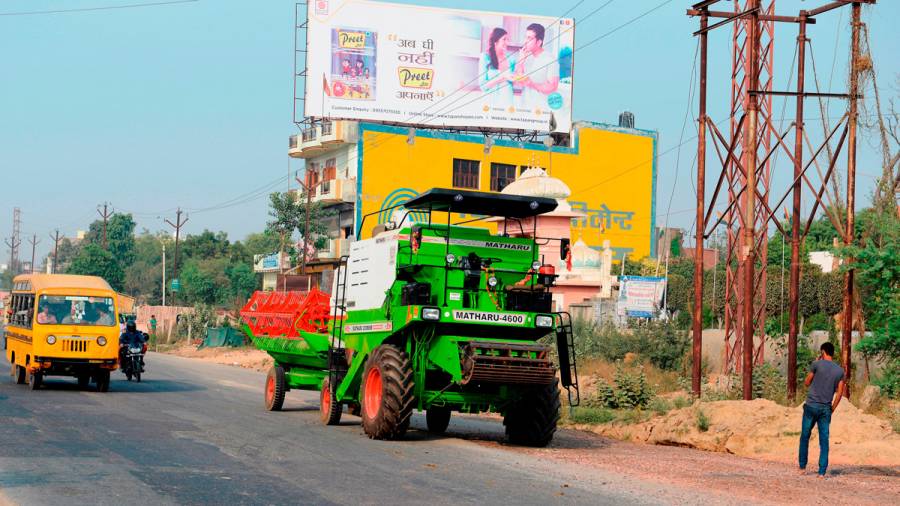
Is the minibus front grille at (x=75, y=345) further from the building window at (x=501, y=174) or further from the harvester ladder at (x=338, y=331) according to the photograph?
the building window at (x=501, y=174)

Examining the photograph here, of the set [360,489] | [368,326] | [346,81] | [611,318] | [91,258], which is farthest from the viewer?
[91,258]

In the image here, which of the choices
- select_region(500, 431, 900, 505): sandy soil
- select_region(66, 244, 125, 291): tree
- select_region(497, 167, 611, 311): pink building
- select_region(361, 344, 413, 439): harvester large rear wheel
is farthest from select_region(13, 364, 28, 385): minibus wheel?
select_region(66, 244, 125, 291): tree

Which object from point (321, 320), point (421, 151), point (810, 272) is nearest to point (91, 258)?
point (421, 151)

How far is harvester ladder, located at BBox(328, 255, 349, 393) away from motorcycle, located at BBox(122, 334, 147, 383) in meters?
12.1

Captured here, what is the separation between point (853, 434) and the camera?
1688cm

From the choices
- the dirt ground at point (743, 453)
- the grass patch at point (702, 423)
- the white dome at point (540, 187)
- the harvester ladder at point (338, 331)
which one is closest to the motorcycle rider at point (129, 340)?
the harvester ladder at point (338, 331)

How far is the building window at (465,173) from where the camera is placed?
7306cm

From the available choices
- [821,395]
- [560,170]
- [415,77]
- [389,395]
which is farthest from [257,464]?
[560,170]

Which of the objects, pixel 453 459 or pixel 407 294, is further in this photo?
pixel 407 294

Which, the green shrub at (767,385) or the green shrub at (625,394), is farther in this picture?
the green shrub at (625,394)

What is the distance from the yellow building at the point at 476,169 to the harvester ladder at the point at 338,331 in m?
46.4

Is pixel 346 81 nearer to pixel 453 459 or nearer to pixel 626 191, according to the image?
pixel 626 191

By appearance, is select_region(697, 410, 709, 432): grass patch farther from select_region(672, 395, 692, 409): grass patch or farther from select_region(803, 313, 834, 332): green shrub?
select_region(803, 313, 834, 332): green shrub

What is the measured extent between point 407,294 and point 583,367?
17.9 meters
